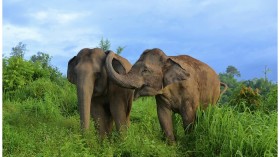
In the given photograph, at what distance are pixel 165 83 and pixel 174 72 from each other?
0.19 m

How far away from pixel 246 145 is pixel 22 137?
3.08 meters

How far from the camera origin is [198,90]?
679 centimetres

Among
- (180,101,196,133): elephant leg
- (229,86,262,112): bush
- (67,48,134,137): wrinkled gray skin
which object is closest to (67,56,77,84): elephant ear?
(67,48,134,137): wrinkled gray skin

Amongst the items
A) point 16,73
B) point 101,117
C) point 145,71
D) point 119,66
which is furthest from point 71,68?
point 16,73

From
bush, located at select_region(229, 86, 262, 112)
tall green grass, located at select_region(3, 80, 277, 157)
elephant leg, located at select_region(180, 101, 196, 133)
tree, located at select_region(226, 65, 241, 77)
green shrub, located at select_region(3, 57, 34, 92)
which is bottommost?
tall green grass, located at select_region(3, 80, 277, 157)

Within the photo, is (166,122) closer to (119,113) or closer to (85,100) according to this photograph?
(119,113)

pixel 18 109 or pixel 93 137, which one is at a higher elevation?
pixel 18 109


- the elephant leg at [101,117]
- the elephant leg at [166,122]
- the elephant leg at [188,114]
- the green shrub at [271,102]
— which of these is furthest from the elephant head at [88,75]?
the green shrub at [271,102]

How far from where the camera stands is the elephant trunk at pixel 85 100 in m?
6.36

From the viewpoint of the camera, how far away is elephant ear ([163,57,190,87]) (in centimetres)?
646

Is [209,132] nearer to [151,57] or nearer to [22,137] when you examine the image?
[151,57]

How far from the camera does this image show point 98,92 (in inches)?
269

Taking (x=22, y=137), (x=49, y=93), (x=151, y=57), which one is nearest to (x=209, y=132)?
(x=151, y=57)

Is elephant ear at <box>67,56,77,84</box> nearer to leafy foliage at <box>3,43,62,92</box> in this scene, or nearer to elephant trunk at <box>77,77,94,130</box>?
elephant trunk at <box>77,77,94,130</box>
